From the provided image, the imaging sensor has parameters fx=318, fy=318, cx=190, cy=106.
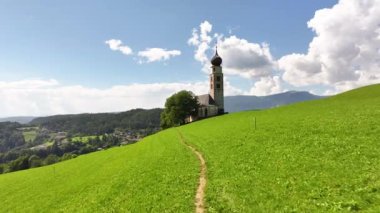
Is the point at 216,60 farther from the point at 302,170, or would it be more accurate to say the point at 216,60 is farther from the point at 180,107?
the point at 302,170

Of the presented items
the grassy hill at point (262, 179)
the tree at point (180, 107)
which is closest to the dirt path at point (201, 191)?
the grassy hill at point (262, 179)

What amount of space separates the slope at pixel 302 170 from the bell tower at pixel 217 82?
346 ft

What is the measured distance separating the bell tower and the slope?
106 m

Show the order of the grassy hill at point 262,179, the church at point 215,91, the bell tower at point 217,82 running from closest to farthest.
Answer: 1. the grassy hill at point 262,179
2. the church at point 215,91
3. the bell tower at point 217,82

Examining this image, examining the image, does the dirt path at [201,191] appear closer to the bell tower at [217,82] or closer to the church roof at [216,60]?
the bell tower at [217,82]

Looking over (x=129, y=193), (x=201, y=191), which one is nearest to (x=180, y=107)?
(x=129, y=193)

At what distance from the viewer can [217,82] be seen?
144625mm

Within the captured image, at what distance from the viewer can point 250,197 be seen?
62.3ft

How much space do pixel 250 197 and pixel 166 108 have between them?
11388 centimetres

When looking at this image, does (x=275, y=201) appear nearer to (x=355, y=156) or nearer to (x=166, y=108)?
(x=355, y=156)

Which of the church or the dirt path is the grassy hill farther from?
the church

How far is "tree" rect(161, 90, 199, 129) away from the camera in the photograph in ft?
415

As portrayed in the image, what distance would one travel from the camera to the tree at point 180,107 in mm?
126500

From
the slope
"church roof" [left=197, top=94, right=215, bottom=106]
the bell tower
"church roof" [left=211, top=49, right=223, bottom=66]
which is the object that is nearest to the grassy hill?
the slope
